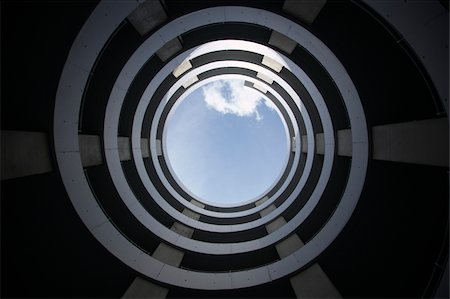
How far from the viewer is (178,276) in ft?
39.2

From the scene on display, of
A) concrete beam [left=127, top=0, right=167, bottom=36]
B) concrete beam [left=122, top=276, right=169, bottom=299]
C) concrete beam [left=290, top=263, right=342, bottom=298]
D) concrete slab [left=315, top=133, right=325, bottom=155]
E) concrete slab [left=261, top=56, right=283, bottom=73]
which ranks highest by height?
concrete slab [left=261, top=56, right=283, bottom=73]

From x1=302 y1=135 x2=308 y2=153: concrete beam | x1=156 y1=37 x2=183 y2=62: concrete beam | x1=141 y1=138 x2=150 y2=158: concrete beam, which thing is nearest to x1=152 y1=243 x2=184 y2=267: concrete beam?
x1=141 y1=138 x2=150 y2=158: concrete beam

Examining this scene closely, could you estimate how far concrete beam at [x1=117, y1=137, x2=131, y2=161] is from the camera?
38.7ft

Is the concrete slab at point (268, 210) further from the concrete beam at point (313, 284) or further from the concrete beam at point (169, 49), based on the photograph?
the concrete beam at point (169, 49)

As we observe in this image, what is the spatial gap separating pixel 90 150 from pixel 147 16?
5773 millimetres

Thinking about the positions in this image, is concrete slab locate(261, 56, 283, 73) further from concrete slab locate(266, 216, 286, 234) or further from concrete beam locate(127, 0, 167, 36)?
concrete slab locate(266, 216, 286, 234)

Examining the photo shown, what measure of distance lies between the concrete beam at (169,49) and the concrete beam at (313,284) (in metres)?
12.8

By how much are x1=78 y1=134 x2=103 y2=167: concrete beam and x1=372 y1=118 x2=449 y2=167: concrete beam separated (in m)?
11.0

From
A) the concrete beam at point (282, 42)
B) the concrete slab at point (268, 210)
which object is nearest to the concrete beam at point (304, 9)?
the concrete beam at point (282, 42)

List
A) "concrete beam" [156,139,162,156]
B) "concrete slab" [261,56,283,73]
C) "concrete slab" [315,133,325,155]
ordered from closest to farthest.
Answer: "concrete slab" [315,133,325,155]
"concrete slab" [261,56,283,73]
"concrete beam" [156,139,162,156]

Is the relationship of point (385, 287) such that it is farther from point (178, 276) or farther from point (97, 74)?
point (97, 74)

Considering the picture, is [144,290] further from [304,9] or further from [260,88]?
[260,88]

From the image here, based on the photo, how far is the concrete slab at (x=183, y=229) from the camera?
16.0 m

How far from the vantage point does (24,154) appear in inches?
254
